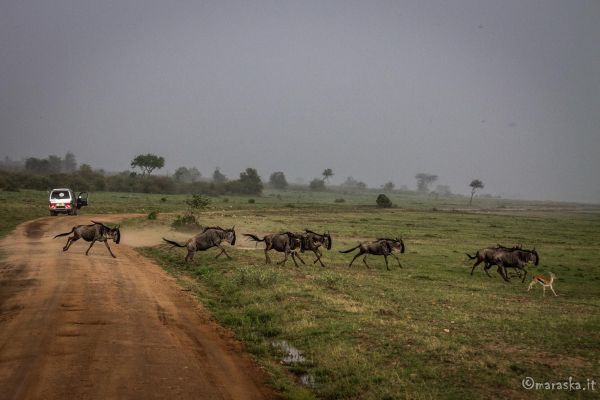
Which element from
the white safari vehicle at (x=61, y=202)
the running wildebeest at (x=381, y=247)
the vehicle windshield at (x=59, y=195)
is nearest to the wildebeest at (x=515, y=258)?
the running wildebeest at (x=381, y=247)

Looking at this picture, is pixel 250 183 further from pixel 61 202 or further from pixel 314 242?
pixel 314 242

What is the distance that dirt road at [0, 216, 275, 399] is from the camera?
8.73 meters

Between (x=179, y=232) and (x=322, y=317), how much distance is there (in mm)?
24537

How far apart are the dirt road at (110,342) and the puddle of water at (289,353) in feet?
3.41

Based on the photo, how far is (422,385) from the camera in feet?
31.6

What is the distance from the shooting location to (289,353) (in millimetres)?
12156

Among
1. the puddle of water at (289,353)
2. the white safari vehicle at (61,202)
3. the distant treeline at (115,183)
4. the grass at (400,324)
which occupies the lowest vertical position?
the puddle of water at (289,353)

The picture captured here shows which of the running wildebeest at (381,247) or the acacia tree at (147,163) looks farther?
the acacia tree at (147,163)

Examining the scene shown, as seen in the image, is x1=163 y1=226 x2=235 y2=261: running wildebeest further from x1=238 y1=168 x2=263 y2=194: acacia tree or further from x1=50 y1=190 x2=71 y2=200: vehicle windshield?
x1=238 y1=168 x2=263 y2=194: acacia tree

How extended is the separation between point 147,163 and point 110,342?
11368cm

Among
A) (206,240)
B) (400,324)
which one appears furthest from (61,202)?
(400,324)

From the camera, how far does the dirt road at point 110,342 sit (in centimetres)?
873

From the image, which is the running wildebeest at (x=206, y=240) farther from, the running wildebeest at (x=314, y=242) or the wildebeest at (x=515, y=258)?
the wildebeest at (x=515, y=258)

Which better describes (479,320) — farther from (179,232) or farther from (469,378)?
(179,232)
